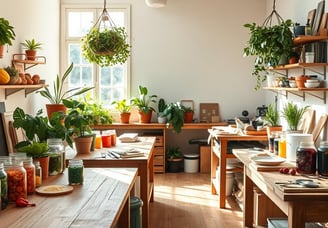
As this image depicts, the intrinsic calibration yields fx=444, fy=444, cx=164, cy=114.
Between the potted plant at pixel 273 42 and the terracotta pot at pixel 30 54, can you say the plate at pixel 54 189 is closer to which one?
the potted plant at pixel 273 42

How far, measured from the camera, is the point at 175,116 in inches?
270

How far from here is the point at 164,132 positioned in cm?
701

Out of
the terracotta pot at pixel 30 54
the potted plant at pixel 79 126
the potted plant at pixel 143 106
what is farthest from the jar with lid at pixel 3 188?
the potted plant at pixel 143 106

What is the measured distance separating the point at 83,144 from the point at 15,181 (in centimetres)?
165

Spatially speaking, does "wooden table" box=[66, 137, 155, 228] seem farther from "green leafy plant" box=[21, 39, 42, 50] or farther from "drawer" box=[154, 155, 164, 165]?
"drawer" box=[154, 155, 164, 165]

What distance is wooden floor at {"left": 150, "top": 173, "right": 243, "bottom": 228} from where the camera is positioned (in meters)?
4.46

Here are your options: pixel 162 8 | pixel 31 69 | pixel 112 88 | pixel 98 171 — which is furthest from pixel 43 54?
pixel 98 171

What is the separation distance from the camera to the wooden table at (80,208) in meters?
1.79

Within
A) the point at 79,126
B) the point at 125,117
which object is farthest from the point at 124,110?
the point at 79,126

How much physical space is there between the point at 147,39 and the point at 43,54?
1749 mm

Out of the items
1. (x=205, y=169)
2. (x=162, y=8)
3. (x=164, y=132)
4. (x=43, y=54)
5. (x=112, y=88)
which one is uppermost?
(x=162, y=8)

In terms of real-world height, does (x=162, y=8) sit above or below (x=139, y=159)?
above

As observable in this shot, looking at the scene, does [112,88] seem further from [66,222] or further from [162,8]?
[66,222]

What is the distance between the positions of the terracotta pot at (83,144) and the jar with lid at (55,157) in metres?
0.94
